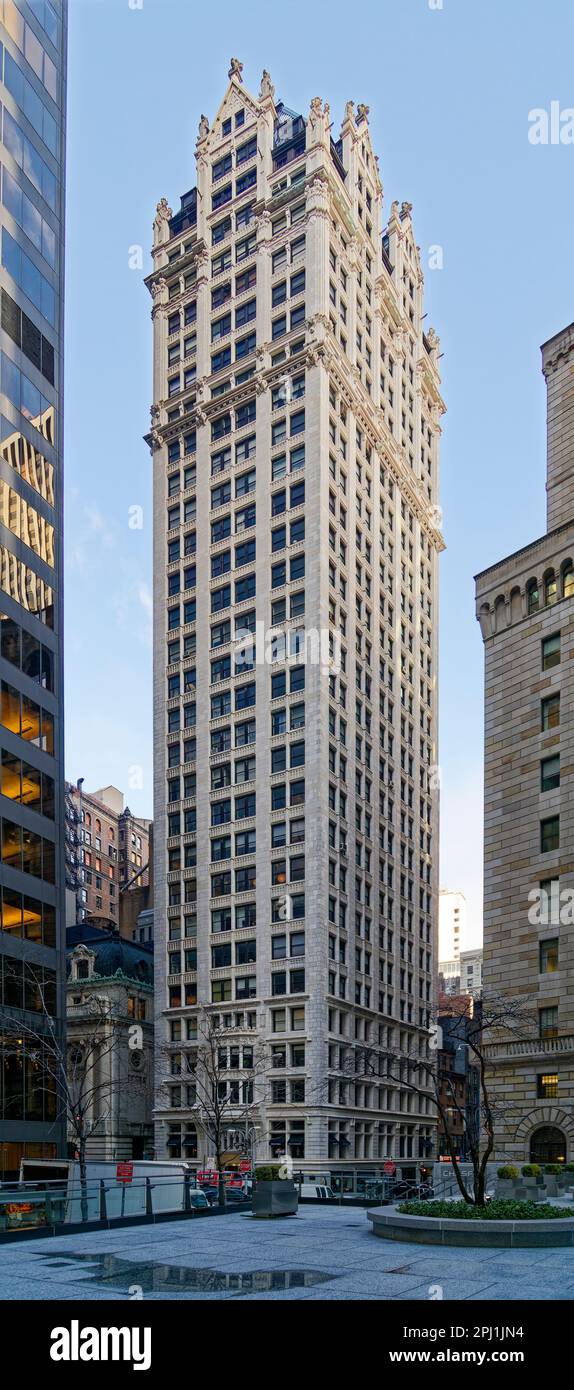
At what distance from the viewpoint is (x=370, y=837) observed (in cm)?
7950

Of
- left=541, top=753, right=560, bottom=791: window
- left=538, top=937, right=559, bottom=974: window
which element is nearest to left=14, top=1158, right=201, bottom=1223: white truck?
left=538, top=937, right=559, bottom=974: window

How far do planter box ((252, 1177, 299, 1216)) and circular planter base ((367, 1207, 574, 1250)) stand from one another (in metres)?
7.51

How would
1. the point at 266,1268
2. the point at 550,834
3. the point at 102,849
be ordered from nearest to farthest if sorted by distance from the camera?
the point at 266,1268, the point at 550,834, the point at 102,849

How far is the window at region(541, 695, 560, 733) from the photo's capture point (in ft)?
166

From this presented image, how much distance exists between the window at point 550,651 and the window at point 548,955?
38.3 ft

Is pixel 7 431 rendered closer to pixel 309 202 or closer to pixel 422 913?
pixel 309 202

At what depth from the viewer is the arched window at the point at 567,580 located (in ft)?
168

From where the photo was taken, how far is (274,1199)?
29906mm

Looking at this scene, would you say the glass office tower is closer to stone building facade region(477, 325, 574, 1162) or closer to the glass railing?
the glass railing

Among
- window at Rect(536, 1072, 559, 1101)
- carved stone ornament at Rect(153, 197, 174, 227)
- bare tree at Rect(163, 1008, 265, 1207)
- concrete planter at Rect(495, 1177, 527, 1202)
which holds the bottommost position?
bare tree at Rect(163, 1008, 265, 1207)

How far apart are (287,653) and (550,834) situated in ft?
88.7

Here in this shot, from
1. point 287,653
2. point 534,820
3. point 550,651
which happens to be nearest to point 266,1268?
point 534,820

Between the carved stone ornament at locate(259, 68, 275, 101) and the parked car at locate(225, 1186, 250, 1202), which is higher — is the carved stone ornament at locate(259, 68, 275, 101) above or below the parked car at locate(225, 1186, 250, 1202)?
above

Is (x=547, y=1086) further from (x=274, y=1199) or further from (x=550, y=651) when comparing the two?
(x=274, y=1199)
